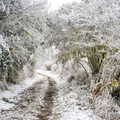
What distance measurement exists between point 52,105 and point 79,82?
181 inches

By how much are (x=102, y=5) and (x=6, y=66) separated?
600 cm

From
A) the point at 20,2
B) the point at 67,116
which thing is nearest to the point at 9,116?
the point at 67,116

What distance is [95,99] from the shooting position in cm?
500

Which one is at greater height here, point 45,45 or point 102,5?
point 102,5

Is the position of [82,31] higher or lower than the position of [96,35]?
higher

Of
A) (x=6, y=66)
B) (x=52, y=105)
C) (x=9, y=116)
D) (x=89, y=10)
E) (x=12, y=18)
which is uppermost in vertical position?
(x=89, y=10)

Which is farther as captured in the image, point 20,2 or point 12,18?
point 20,2

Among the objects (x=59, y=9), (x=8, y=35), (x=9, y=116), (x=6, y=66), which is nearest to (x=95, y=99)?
(x=9, y=116)

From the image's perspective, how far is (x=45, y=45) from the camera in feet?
30.8

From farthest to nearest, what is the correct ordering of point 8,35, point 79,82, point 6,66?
point 79,82 < point 8,35 < point 6,66

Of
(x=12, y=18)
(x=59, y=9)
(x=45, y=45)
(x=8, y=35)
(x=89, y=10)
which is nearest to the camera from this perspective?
(x=12, y=18)

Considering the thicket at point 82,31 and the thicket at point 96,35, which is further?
the thicket at point 96,35

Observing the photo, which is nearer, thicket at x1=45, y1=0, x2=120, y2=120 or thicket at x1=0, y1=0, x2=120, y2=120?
thicket at x1=0, y1=0, x2=120, y2=120

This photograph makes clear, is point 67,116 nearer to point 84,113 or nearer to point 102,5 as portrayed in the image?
point 84,113
